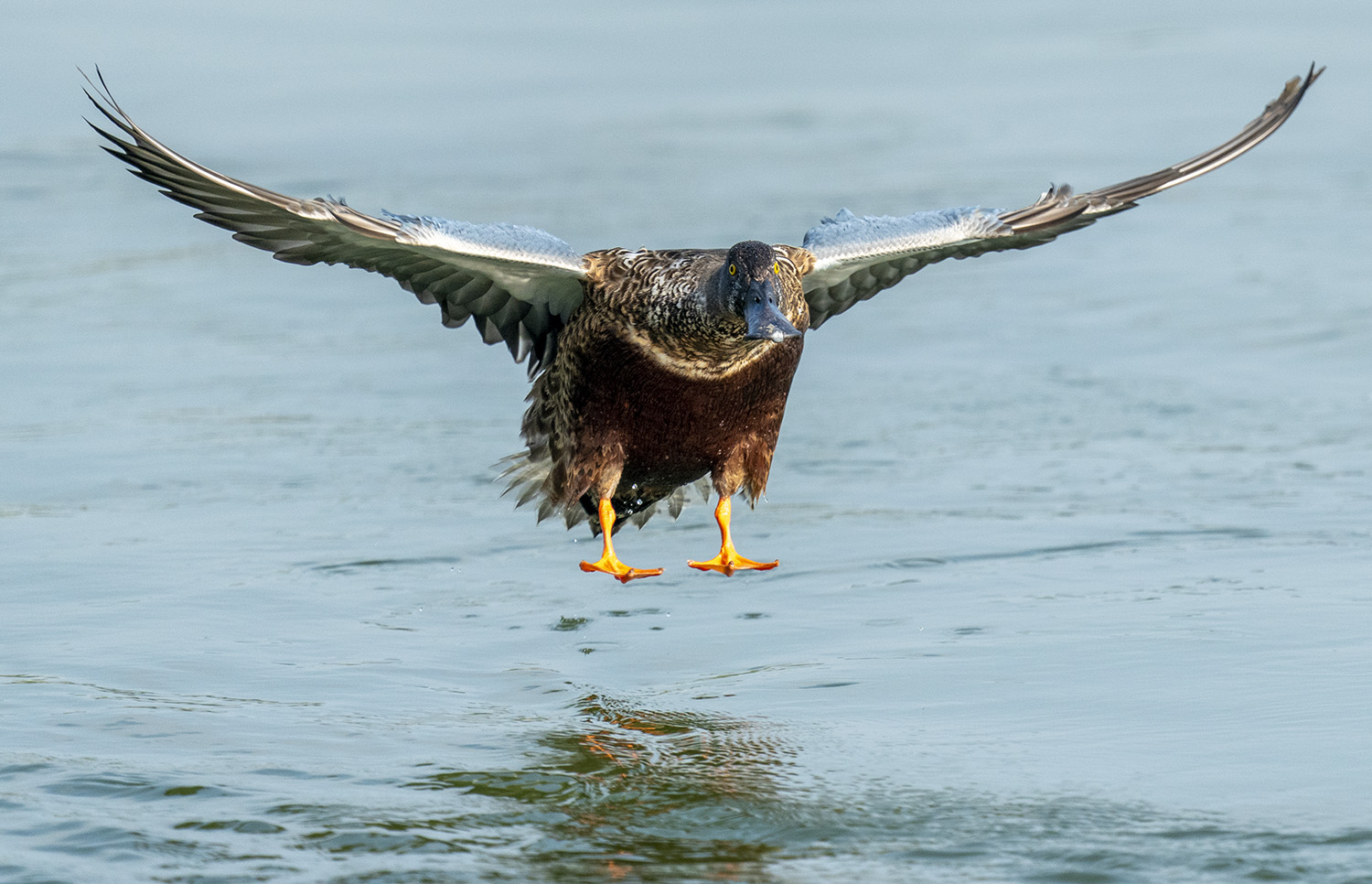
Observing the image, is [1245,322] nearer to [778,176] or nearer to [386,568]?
[778,176]

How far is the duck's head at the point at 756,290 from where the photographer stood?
20.6ft

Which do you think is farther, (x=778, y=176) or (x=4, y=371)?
(x=778, y=176)

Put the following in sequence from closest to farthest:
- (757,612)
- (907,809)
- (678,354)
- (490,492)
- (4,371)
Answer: (907,809)
(678,354)
(757,612)
(490,492)
(4,371)

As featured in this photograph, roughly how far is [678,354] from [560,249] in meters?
0.67

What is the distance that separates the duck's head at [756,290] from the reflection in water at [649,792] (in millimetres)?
1372

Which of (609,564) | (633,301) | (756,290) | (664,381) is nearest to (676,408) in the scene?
(664,381)

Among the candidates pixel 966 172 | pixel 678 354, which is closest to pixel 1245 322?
pixel 966 172

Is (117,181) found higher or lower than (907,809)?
higher

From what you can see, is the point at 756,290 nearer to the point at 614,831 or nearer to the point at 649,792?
the point at 649,792

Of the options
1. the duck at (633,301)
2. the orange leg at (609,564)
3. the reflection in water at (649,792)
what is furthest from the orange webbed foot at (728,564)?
the reflection in water at (649,792)

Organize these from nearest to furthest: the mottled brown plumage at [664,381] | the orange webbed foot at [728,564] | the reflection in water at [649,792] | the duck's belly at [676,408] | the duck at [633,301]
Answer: the reflection in water at [649,792] < the duck at [633,301] < the mottled brown plumage at [664,381] < the duck's belly at [676,408] < the orange webbed foot at [728,564]

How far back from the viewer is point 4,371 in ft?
37.1

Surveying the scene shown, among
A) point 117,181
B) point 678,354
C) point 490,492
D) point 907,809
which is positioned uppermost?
point 117,181

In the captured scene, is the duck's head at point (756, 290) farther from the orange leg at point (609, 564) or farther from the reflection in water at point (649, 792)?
the reflection in water at point (649, 792)
